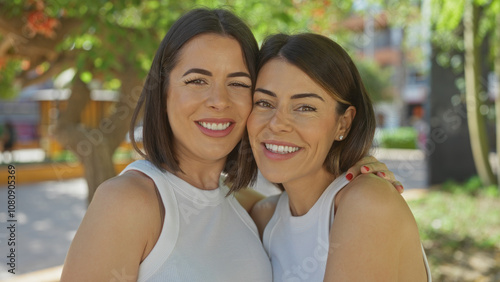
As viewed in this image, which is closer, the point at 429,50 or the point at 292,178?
the point at 292,178

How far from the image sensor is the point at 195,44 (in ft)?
6.08

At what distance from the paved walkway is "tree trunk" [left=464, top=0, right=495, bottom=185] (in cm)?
142

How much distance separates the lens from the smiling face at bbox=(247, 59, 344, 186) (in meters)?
1.88

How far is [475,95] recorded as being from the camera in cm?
792

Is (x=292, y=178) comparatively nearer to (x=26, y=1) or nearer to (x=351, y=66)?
(x=351, y=66)

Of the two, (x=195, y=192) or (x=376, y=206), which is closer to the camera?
(x=376, y=206)

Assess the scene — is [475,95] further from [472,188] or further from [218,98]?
[218,98]

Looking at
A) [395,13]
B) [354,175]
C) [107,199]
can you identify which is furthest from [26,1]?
[395,13]

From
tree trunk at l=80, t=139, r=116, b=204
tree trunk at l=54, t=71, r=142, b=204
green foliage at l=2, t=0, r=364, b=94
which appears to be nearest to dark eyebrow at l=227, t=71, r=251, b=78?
green foliage at l=2, t=0, r=364, b=94

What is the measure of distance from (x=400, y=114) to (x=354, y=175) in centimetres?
2552

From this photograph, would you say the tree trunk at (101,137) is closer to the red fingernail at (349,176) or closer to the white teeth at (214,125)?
the white teeth at (214,125)

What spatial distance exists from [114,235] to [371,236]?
2.85 ft

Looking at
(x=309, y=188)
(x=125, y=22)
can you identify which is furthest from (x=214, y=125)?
(x=125, y=22)

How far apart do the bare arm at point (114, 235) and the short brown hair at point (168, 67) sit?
1.00 feet
